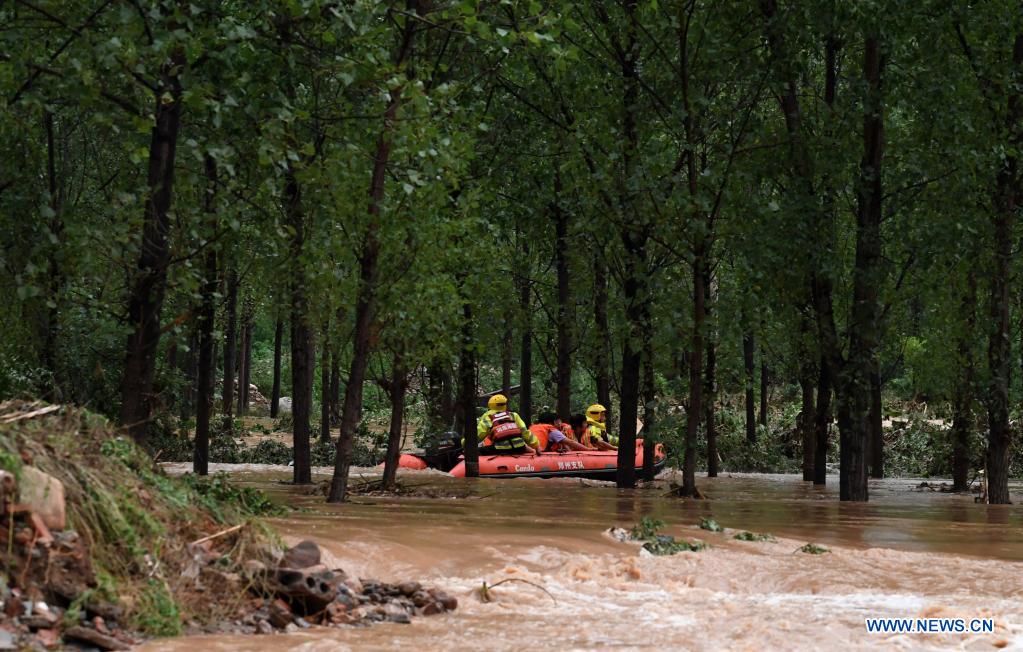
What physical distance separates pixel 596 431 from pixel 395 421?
1167cm

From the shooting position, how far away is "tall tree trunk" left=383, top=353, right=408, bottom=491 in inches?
671

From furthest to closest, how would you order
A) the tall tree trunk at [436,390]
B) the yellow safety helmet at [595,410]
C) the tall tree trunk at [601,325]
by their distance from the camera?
the yellow safety helmet at [595,410], the tall tree trunk at [601,325], the tall tree trunk at [436,390]

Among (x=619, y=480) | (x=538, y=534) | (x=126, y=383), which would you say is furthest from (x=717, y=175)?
(x=126, y=383)

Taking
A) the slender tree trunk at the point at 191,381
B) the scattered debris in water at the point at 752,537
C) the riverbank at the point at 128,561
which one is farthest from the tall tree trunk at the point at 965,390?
the slender tree trunk at the point at 191,381

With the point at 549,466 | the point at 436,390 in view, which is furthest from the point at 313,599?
the point at 549,466

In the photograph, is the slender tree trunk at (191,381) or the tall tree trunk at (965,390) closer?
the tall tree trunk at (965,390)

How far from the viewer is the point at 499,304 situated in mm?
25172

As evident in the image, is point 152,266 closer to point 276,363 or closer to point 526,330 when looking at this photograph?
point 526,330

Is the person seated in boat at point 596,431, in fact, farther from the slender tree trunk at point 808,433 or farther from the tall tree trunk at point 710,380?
the slender tree trunk at point 808,433

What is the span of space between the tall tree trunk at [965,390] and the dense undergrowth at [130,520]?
551 inches

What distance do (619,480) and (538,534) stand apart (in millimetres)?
9978

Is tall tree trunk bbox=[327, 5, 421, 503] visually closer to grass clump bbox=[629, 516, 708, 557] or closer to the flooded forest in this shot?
the flooded forest

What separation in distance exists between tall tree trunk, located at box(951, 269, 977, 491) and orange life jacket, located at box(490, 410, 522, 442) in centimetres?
841

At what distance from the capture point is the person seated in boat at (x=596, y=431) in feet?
91.1
